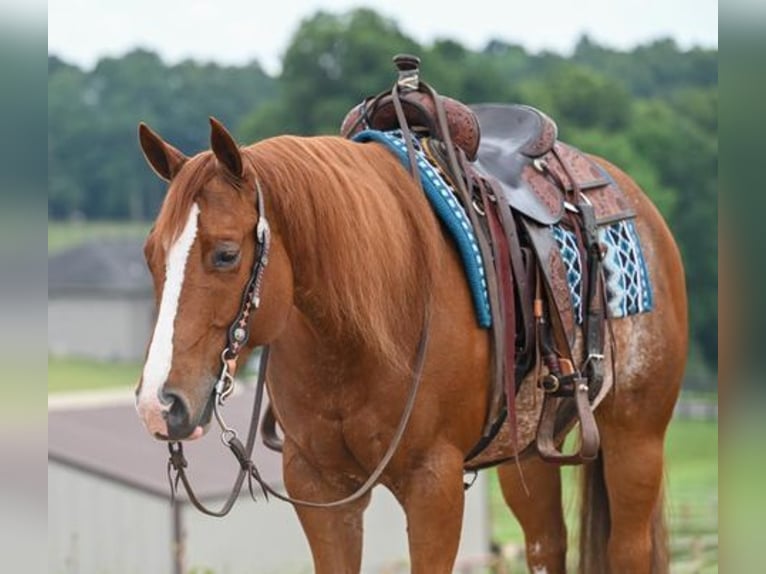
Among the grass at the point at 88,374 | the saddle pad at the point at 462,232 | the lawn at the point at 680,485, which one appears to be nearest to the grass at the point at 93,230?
the grass at the point at 88,374

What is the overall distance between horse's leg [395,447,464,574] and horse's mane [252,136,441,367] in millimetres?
299

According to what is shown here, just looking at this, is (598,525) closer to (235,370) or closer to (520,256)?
(520,256)

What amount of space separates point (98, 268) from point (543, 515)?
6673 centimetres

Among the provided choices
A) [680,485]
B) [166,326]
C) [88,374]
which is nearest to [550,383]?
[166,326]

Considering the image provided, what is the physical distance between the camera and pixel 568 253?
4.18 metres

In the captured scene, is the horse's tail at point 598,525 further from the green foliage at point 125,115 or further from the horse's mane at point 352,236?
the green foliage at point 125,115

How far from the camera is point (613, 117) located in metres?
53.9

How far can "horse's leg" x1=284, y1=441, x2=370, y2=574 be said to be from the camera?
3693mm

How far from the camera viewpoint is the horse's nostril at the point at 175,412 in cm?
294

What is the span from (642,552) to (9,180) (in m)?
3.31

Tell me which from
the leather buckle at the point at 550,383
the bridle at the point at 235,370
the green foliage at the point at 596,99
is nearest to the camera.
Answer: the bridle at the point at 235,370

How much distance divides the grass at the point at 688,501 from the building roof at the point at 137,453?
4.09m

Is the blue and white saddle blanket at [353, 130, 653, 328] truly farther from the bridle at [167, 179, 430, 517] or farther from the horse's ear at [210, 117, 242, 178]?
the horse's ear at [210, 117, 242, 178]

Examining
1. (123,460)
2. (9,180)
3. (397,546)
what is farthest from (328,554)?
(397,546)
